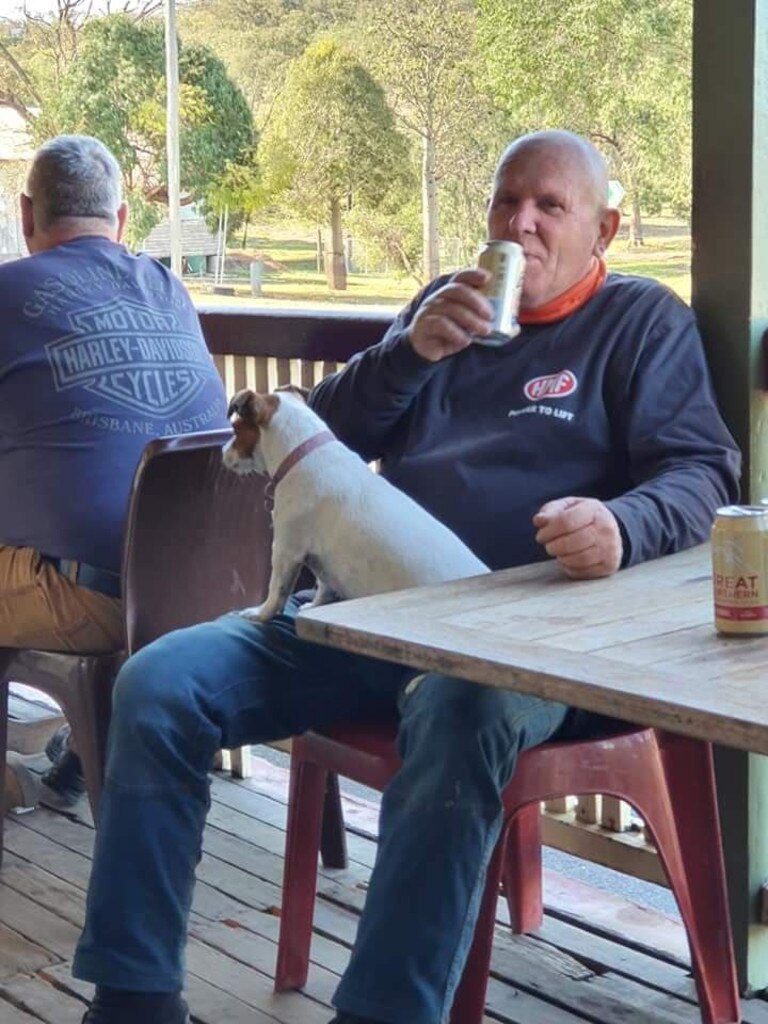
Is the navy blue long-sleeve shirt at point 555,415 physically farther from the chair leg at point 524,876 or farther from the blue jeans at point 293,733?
the chair leg at point 524,876

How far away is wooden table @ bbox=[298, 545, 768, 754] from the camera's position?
1.33 metres

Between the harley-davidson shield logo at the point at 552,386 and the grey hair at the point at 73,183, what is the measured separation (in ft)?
3.66

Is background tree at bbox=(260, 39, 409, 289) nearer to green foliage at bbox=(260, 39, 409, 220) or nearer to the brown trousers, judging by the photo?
green foliage at bbox=(260, 39, 409, 220)

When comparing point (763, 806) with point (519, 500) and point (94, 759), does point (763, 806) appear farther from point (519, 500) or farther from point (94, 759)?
point (94, 759)

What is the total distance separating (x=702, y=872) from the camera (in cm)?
220

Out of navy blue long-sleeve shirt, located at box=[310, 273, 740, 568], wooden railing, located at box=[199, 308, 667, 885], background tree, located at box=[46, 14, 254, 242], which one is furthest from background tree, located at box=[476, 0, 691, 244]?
navy blue long-sleeve shirt, located at box=[310, 273, 740, 568]

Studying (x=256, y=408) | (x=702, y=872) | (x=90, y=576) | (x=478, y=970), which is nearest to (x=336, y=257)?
(x=90, y=576)

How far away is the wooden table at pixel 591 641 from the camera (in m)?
1.33

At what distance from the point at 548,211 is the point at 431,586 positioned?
76cm

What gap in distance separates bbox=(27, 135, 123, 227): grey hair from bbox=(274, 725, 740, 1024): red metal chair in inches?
48.7

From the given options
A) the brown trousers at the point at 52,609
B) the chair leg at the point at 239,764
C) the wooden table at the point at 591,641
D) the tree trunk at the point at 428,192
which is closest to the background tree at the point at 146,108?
the tree trunk at the point at 428,192

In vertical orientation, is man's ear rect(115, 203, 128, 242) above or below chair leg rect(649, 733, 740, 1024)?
above

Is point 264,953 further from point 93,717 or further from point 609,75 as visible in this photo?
point 609,75

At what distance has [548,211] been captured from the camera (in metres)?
2.30
